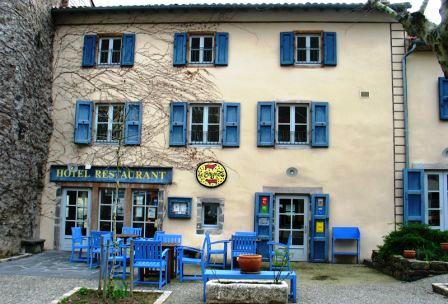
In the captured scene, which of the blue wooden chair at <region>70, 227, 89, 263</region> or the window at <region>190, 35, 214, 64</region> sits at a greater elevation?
the window at <region>190, 35, 214, 64</region>

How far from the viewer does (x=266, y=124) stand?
1248 centimetres

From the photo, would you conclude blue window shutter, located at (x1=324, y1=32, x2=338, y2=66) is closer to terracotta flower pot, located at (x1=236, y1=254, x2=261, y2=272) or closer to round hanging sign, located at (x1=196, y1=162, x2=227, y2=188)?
round hanging sign, located at (x1=196, y1=162, x2=227, y2=188)

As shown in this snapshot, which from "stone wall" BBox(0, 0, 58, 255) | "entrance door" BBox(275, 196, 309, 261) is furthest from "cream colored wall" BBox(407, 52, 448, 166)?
"stone wall" BBox(0, 0, 58, 255)

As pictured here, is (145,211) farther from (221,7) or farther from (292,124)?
(221,7)

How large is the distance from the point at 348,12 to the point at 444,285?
281 inches

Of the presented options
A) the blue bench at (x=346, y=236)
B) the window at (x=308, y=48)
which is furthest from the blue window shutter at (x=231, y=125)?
the blue bench at (x=346, y=236)

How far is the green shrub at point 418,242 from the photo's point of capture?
9.89 m

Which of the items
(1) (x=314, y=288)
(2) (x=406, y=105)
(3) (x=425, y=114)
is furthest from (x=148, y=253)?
(3) (x=425, y=114)

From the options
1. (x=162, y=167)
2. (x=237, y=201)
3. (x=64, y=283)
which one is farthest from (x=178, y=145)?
(x=64, y=283)

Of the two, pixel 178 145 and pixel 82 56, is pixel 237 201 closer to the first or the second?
pixel 178 145

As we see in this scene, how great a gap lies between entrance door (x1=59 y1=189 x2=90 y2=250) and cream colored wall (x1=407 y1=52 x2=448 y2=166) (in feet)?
26.8

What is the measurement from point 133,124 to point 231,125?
2483 mm

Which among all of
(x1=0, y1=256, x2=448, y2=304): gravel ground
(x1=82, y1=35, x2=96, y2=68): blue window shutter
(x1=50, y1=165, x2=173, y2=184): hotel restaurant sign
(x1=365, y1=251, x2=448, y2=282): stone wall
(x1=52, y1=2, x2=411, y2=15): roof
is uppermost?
(x1=52, y1=2, x2=411, y2=15): roof

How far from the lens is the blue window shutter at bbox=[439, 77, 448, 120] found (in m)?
12.3
